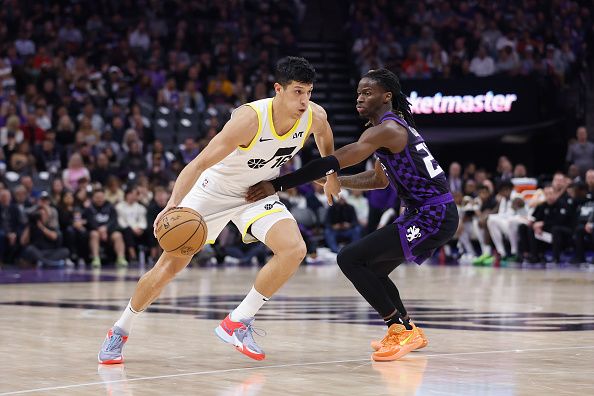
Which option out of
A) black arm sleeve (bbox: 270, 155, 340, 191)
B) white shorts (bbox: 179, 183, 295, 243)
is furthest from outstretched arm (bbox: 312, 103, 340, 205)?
black arm sleeve (bbox: 270, 155, 340, 191)

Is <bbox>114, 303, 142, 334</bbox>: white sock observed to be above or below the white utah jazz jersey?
below

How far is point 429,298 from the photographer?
10758mm

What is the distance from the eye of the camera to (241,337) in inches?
246

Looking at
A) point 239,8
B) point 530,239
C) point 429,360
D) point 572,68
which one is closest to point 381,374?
point 429,360

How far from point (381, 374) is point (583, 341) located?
201 centimetres

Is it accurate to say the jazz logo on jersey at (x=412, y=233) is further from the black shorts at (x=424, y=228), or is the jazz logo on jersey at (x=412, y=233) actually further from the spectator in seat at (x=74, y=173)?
the spectator in seat at (x=74, y=173)

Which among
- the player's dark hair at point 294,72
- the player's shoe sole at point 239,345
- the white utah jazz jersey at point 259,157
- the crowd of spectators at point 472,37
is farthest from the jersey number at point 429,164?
the crowd of spectators at point 472,37

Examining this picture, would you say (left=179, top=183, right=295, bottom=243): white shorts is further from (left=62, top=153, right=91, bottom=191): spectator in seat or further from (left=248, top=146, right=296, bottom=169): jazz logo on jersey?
(left=62, top=153, right=91, bottom=191): spectator in seat

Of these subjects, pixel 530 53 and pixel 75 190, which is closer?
pixel 75 190

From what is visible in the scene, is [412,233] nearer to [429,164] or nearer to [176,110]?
[429,164]

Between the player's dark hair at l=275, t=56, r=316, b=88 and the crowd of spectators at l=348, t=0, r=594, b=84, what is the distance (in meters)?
15.3

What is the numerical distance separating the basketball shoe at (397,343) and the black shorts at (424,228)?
444 millimetres

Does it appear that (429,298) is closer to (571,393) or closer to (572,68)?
(571,393)

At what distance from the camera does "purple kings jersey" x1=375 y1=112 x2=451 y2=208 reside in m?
6.48
